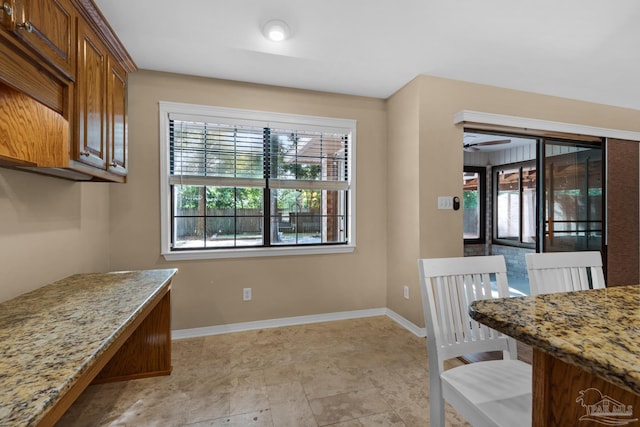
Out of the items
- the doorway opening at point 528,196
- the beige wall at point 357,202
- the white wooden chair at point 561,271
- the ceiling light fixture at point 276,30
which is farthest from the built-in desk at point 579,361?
the doorway opening at point 528,196

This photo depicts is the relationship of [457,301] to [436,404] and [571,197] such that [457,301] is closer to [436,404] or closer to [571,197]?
[436,404]

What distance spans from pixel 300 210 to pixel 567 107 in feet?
10.5

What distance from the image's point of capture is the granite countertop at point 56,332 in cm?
75

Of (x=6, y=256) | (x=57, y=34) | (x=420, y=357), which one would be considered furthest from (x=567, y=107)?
(x=6, y=256)

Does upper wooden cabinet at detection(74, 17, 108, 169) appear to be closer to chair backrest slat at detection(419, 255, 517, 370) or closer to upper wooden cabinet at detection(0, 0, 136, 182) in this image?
upper wooden cabinet at detection(0, 0, 136, 182)

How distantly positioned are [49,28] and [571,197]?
4682 millimetres

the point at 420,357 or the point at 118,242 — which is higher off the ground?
the point at 118,242

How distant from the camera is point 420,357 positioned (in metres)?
→ 2.40

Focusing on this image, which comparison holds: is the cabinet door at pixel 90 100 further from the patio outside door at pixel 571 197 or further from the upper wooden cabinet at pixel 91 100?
the patio outside door at pixel 571 197

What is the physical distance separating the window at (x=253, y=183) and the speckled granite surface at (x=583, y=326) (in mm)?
2306

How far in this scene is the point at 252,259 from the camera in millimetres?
2957

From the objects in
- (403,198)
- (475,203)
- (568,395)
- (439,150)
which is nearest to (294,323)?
(403,198)

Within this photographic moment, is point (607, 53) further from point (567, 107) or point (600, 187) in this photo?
point (600, 187)

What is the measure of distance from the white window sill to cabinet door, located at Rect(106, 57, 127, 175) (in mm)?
909
